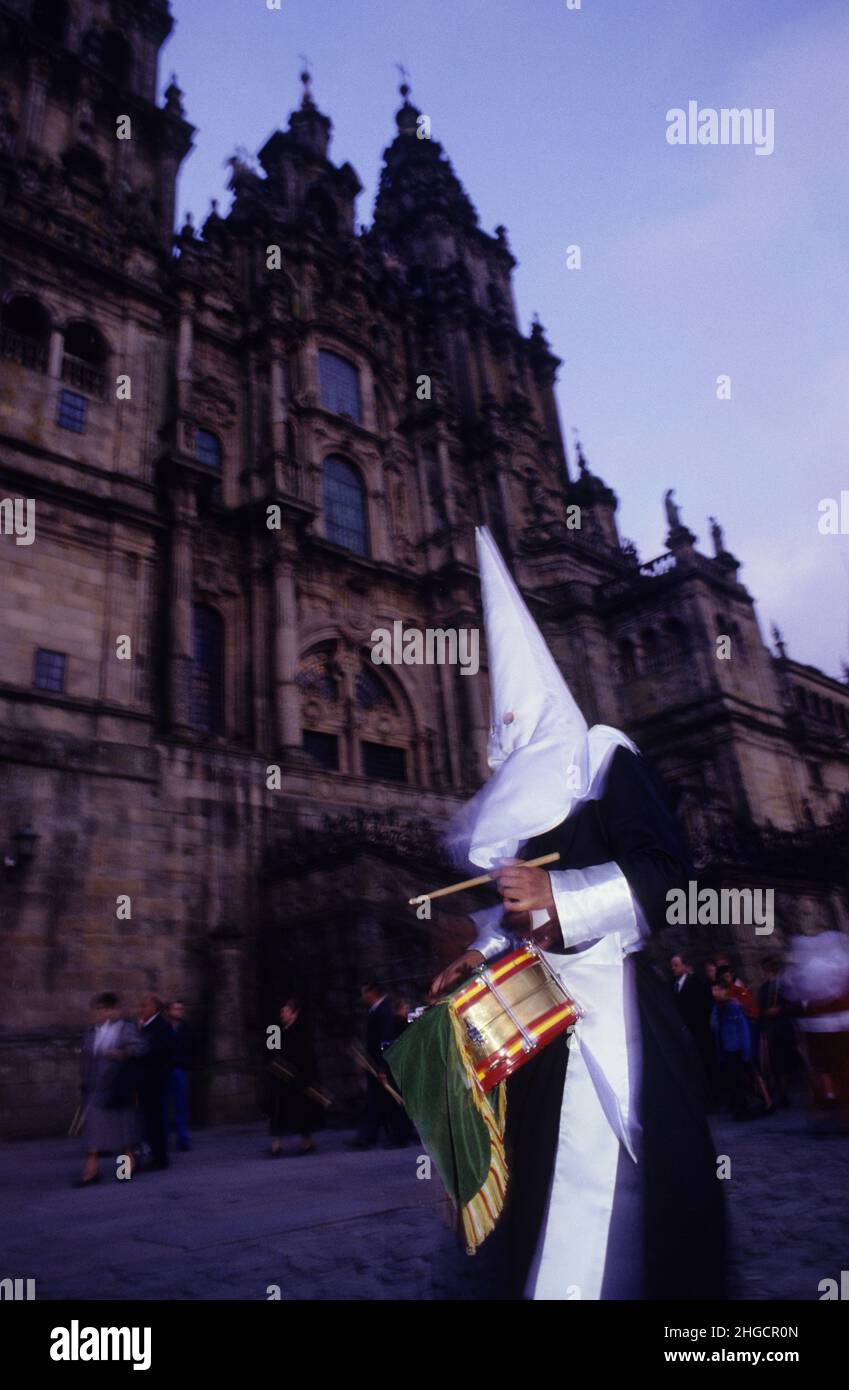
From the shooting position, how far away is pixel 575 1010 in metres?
2.68

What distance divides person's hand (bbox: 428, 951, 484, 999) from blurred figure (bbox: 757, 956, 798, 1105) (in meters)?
8.55

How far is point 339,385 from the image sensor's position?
27859 mm

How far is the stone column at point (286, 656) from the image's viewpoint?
63.8 feet

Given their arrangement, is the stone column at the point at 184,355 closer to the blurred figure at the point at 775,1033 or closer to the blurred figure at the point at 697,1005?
the blurred figure at the point at 697,1005

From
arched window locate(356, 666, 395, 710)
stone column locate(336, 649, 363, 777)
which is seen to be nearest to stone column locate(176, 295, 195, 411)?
stone column locate(336, 649, 363, 777)

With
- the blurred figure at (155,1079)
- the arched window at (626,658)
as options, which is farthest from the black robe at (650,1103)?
the arched window at (626,658)

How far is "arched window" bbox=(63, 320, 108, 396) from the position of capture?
59.7ft

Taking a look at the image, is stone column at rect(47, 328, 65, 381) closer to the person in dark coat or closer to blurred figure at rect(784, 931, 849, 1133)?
the person in dark coat

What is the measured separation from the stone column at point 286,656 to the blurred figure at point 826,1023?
40.9ft

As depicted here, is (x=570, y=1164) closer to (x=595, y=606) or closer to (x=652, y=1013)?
(x=652, y=1013)

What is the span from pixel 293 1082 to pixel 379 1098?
1.06m

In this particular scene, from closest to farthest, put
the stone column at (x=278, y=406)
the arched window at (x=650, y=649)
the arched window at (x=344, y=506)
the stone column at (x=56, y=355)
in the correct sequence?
the stone column at (x=56, y=355), the stone column at (x=278, y=406), the arched window at (x=344, y=506), the arched window at (x=650, y=649)

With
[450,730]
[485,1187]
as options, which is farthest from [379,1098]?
[450,730]
